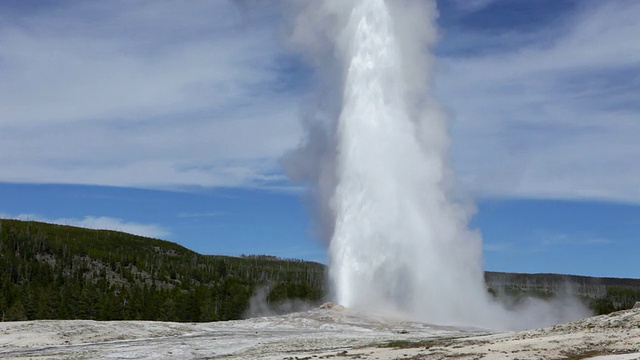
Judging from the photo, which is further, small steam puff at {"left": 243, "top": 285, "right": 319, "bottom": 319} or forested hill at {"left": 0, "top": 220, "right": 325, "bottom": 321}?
forested hill at {"left": 0, "top": 220, "right": 325, "bottom": 321}

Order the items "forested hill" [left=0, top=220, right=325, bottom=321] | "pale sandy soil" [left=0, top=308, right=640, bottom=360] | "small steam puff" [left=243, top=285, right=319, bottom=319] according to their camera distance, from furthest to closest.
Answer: "forested hill" [left=0, top=220, right=325, bottom=321] → "small steam puff" [left=243, top=285, right=319, bottom=319] → "pale sandy soil" [left=0, top=308, right=640, bottom=360]

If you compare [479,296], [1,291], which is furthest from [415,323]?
[1,291]

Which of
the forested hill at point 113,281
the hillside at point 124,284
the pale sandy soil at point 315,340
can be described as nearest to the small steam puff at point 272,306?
the hillside at point 124,284

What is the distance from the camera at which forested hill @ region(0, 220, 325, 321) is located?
287 ft

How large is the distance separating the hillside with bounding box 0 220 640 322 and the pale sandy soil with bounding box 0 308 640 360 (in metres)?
35.3

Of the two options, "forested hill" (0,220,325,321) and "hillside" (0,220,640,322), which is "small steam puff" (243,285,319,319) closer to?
"hillside" (0,220,640,322)

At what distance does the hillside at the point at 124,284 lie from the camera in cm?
8762

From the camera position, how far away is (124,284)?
146000mm

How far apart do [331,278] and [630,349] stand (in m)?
39.0

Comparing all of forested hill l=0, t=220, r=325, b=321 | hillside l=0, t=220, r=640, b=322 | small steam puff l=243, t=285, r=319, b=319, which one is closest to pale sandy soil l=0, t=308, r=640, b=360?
small steam puff l=243, t=285, r=319, b=319

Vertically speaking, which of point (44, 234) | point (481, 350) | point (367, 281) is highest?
point (44, 234)

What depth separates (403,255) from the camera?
64438 millimetres

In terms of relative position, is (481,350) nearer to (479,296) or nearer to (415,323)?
(415,323)

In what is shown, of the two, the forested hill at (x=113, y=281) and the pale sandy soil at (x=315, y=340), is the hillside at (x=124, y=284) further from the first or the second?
the pale sandy soil at (x=315, y=340)
